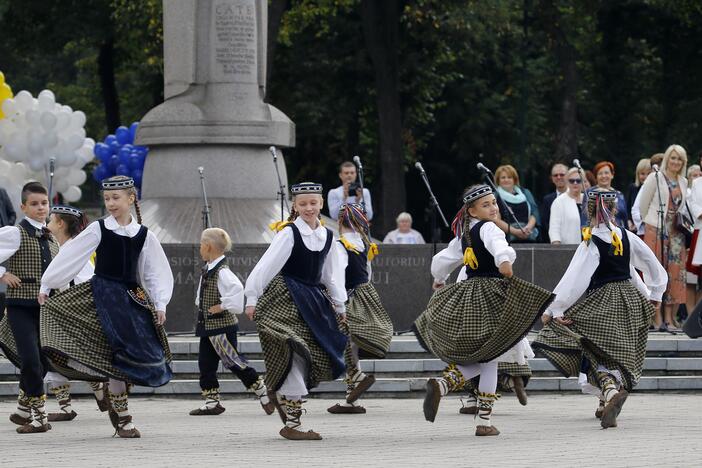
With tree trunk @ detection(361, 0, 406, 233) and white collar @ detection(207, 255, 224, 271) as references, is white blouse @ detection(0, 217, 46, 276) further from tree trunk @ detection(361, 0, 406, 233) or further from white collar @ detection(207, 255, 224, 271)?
tree trunk @ detection(361, 0, 406, 233)

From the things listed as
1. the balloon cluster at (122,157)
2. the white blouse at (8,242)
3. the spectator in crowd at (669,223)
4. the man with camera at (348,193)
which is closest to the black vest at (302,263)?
the white blouse at (8,242)

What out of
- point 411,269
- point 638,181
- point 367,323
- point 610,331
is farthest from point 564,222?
point 610,331

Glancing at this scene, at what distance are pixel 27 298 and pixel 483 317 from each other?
340cm

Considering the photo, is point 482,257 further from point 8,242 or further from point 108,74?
point 108,74

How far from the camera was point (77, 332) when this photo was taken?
11.2 metres

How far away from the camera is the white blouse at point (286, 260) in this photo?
11.3m

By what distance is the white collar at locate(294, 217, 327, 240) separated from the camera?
11508mm

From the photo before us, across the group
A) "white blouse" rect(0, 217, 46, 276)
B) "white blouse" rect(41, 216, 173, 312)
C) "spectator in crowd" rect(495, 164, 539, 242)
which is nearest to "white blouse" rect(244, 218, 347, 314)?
"white blouse" rect(41, 216, 173, 312)

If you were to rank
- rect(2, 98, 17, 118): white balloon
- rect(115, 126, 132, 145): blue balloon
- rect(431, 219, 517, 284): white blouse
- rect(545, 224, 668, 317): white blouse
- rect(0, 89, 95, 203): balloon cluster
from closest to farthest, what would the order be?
rect(431, 219, 517, 284): white blouse < rect(545, 224, 668, 317): white blouse < rect(115, 126, 132, 145): blue balloon < rect(0, 89, 95, 203): balloon cluster < rect(2, 98, 17, 118): white balloon

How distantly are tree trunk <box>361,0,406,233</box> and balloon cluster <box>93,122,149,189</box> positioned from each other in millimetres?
7381

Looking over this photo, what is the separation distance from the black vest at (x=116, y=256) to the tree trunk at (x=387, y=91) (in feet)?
71.4

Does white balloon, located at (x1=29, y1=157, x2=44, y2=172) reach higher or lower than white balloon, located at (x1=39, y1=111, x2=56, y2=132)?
lower

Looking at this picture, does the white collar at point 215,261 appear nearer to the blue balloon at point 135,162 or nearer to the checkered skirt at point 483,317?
the checkered skirt at point 483,317

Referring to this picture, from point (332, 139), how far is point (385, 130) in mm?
5835
